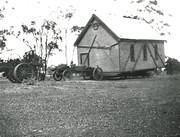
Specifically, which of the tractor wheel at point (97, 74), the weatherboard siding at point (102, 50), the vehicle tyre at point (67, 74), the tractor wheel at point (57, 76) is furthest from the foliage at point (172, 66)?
the tractor wheel at point (57, 76)

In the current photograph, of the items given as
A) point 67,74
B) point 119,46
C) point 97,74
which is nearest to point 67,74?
point 67,74

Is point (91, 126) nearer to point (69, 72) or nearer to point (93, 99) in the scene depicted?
point (93, 99)

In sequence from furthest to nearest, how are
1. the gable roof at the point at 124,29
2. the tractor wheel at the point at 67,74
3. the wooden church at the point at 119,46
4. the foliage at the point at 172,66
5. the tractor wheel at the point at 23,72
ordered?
the foliage at the point at 172,66 → the gable roof at the point at 124,29 → the wooden church at the point at 119,46 → the tractor wheel at the point at 67,74 → the tractor wheel at the point at 23,72

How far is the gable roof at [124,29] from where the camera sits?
1014 inches

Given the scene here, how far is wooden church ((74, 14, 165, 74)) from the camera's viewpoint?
25.5 meters

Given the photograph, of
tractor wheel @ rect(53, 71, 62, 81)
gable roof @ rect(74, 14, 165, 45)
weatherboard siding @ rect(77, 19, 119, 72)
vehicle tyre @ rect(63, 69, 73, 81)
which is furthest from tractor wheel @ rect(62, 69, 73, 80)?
gable roof @ rect(74, 14, 165, 45)

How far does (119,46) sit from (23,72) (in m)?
9.67

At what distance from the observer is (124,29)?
89.1 feet

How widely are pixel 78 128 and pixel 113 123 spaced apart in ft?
2.71

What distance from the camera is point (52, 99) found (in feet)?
34.3

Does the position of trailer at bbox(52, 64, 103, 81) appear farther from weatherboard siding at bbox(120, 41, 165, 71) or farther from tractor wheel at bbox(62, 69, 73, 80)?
Answer: weatherboard siding at bbox(120, 41, 165, 71)

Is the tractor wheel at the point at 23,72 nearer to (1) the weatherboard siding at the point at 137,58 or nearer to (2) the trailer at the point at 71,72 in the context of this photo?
(2) the trailer at the point at 71,72

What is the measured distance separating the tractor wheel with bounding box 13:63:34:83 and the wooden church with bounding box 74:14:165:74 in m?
8.66

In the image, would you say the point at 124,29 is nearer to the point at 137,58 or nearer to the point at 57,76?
the point at 137,58
